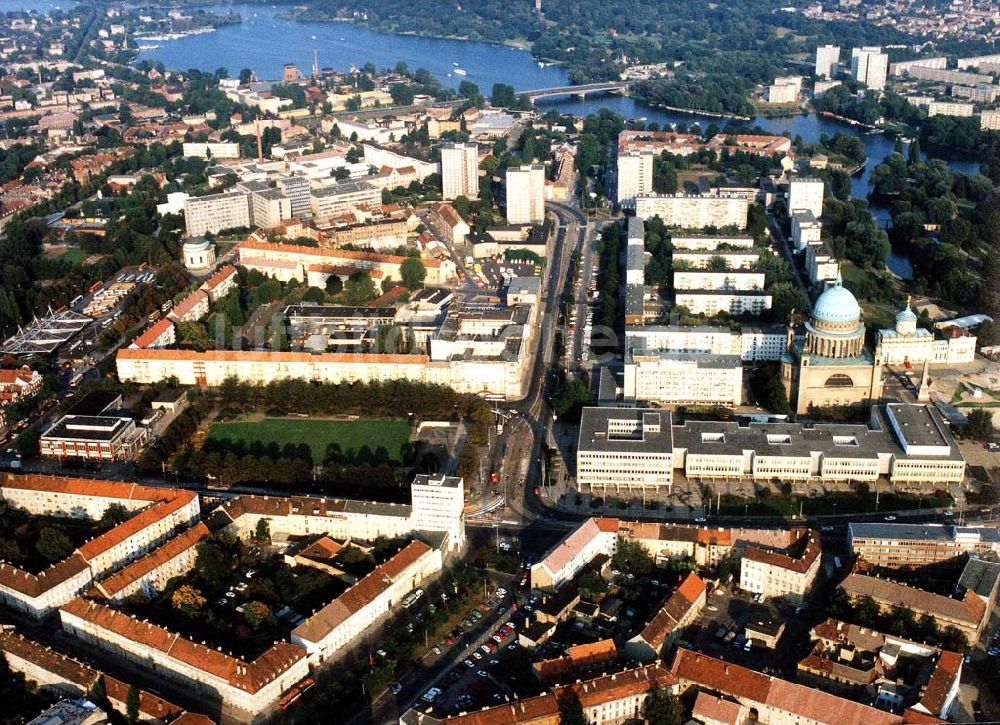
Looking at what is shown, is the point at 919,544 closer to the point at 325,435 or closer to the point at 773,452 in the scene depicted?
the point at 773,452

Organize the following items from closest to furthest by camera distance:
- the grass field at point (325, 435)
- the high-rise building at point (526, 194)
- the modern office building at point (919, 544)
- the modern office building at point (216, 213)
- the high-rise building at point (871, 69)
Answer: the modern office building at point (919, 544) < the grass field at point (325, 435) < the modern office building at point (216, 213) < the high-rise building at point (526, 194) < the high-rise building at point (871, 69)

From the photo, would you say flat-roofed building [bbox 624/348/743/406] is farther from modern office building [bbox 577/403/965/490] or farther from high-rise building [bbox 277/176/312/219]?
high-rise building [bbox 277/176/312/219]

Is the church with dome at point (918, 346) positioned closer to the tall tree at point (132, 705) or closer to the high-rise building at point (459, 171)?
the tall tree at point (132, 705)

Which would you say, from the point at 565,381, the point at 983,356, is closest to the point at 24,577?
the point at 565,381

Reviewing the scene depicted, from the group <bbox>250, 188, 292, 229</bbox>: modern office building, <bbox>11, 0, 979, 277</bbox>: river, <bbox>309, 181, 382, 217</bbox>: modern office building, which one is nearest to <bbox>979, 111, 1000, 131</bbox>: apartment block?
<bbox>11, 0, 979, 277</bbox>: river

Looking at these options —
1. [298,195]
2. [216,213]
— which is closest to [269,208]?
[216,213]

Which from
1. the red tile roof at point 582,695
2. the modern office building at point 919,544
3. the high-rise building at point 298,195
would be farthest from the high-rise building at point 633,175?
the red tile roof at point 582,695
